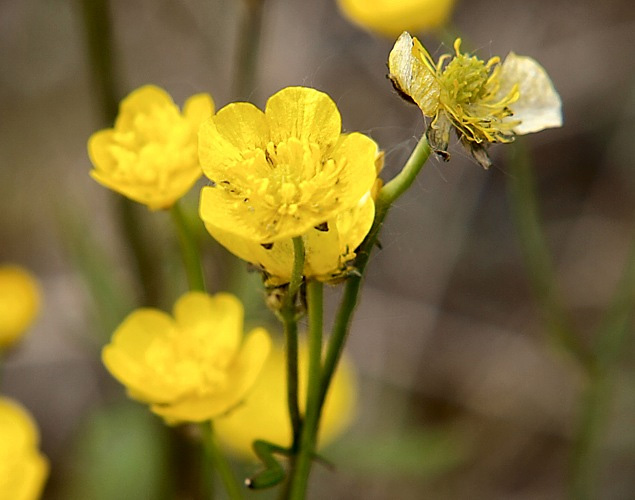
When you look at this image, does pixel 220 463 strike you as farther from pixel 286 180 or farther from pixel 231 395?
pixel 286 180

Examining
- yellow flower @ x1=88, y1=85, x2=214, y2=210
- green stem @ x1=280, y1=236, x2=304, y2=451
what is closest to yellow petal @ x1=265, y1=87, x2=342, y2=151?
green stem @ x1=280, y1=236, x2=304, y2=451

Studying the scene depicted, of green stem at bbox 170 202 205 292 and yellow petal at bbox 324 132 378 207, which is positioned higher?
yellow petal at bbox 324 132 378 207

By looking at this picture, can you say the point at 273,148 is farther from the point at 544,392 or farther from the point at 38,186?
the point at 38,186

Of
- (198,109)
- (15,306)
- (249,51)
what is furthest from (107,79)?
(198,109)

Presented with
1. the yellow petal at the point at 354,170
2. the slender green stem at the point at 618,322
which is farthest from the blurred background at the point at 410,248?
the yellow petal at the point at 354,170

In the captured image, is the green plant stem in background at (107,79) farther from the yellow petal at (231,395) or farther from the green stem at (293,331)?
the green stem at (293,331)

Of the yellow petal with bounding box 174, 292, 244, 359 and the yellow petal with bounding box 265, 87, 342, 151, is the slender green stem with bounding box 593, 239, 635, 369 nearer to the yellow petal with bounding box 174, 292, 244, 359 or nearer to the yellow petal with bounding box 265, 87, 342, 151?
the yellow petal with bounding box 174, 292, 244, 359
